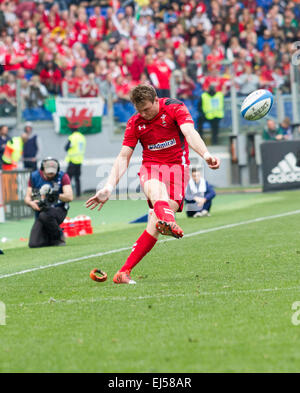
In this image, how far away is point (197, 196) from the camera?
18891mm

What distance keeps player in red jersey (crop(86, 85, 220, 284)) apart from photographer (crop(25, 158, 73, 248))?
18.1 feet

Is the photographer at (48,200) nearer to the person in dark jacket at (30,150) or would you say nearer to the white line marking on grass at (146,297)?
the white line marking on grass at (146,297)

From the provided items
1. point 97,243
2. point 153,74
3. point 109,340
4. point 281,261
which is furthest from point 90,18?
point 109,340

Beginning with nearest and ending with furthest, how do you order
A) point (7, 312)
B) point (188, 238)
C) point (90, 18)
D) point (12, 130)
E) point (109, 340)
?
1. point (109, 340)
2. point (7, 312)
3. point (188, 238)
4. point (12, 130)
5. point (90, 18)

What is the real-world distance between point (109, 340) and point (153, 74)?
835 inches

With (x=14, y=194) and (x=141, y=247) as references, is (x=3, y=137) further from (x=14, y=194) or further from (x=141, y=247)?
(x=141, y=247)

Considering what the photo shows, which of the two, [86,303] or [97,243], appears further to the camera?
[97,243]

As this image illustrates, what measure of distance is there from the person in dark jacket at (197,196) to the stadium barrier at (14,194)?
14.6ft

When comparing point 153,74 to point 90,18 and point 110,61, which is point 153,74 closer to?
point 110,61

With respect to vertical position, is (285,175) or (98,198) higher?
(98,198)

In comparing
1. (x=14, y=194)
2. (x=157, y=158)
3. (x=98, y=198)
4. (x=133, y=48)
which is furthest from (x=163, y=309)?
(x=133, y=48)

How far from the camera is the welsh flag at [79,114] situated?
26.2 metres

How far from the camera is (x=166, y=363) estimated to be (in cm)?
520

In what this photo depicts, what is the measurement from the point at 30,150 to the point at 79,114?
8.52 ft
